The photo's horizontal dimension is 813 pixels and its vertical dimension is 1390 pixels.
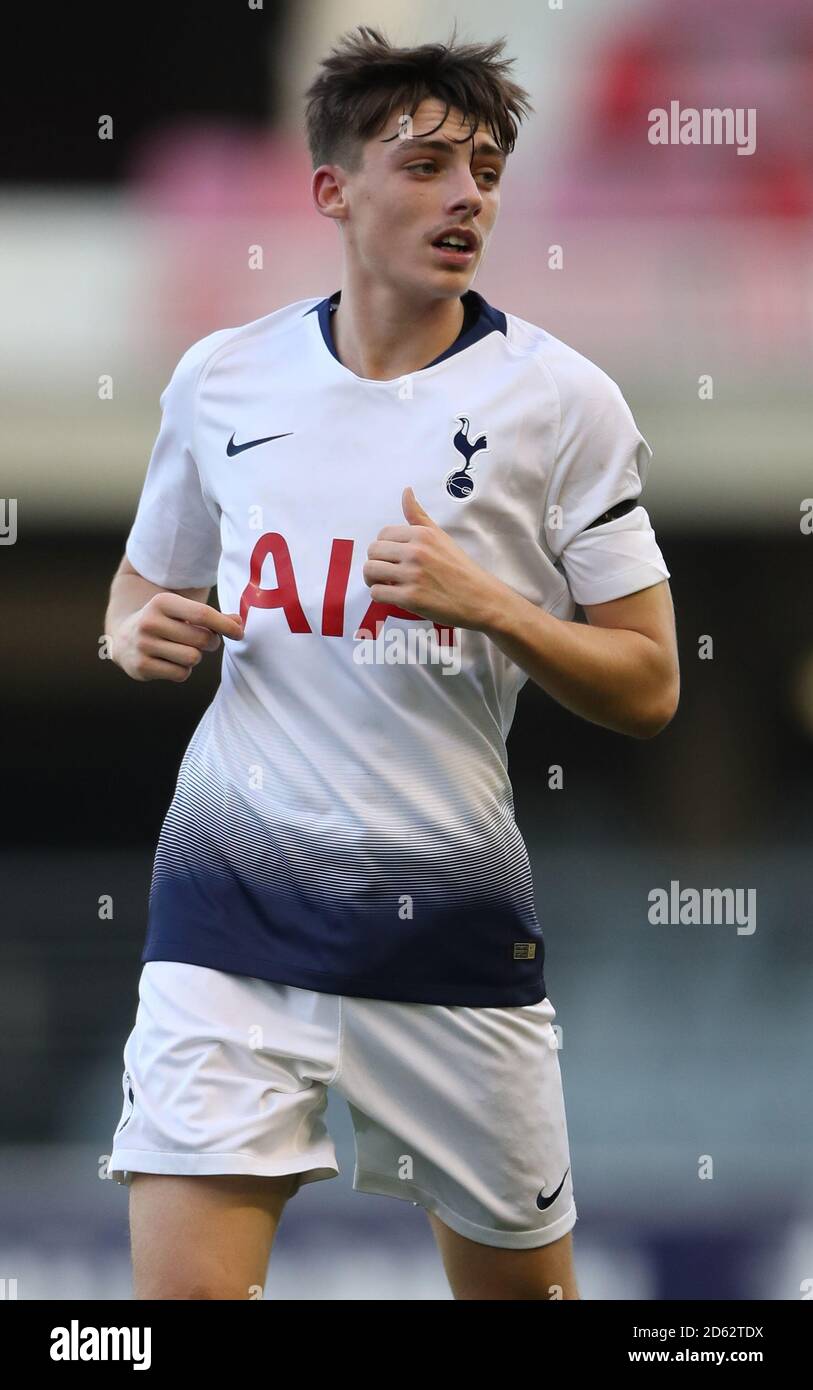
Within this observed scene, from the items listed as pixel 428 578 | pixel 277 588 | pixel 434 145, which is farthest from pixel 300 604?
pixel 434 145

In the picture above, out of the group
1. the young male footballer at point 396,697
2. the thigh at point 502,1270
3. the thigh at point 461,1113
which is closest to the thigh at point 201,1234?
the young male footballer at point 396,697

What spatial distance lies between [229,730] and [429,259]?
A: 2.63 ft

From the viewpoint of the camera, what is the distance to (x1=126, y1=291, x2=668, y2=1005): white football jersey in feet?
9.38

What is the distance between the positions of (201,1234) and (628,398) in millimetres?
4291

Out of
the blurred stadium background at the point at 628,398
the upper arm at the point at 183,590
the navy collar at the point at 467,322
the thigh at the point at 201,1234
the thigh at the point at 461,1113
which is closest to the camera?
the thigh at the point at 201,1234

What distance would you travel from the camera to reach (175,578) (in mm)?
3273

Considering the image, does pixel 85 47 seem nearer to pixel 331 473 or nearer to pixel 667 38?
pixel 667 38

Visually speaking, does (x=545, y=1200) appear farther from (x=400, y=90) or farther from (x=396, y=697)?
(x=400, y=90)

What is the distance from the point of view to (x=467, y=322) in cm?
310

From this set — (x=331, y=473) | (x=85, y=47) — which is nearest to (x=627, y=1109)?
(x=331, y=473)

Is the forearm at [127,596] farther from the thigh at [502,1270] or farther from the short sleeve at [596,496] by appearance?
the thigh at [502,1270]

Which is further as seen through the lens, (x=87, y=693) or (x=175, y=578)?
(x=87, y=693)

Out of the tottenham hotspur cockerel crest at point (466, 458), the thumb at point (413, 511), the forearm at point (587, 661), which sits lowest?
the forearm at point (587, 661)

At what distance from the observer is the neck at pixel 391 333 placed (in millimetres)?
3023
